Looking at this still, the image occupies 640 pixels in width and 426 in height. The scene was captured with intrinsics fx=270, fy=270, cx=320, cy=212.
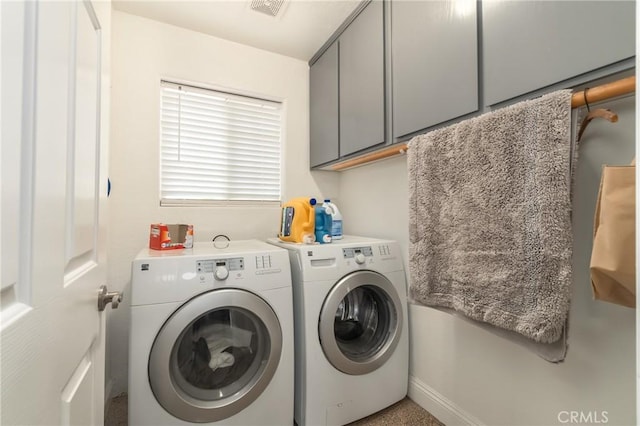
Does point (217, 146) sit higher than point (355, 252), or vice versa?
point (217, 146)

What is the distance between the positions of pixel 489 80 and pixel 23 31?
1184mm

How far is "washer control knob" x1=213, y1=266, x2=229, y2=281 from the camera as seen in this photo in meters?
1.15

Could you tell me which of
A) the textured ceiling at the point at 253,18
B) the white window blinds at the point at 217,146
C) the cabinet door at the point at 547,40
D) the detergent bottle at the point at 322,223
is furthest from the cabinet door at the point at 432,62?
the white window blinds at the point at 217,146

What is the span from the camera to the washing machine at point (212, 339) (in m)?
1.05

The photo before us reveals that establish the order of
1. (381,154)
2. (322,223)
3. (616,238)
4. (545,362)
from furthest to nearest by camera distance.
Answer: (322,223), (381,154), (545,362), (616,238)

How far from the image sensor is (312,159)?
7.09ft

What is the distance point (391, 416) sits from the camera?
4.74 feet

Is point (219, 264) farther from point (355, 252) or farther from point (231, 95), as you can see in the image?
point (231, 95)

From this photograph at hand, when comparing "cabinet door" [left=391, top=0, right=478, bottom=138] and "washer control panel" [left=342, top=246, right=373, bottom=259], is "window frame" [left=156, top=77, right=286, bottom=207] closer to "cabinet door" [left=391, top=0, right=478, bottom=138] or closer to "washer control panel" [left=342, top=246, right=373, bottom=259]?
"washer control panel" [left=342, top=246, right=373, bottom=259]

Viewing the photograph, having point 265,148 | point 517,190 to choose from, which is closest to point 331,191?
point 265,148

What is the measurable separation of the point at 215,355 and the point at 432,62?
160 cm

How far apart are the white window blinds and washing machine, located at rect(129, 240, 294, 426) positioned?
0.70m

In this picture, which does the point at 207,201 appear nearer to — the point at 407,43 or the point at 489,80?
the point at 407,43

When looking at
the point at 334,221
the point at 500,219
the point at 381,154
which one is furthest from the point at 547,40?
the point at 334,221
